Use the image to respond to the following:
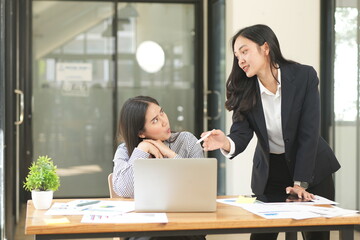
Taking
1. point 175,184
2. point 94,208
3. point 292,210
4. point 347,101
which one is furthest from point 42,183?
point 347,101

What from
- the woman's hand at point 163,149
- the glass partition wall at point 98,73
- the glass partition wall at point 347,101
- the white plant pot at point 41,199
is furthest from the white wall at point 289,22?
the white plant pot at point 41,199

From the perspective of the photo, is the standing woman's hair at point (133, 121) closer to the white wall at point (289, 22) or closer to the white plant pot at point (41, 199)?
the white plant pot at point (41, 199)

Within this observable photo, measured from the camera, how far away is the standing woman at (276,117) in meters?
2.78

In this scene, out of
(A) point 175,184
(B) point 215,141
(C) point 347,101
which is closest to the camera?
(A) point 175,184

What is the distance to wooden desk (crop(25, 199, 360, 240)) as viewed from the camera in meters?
2.01

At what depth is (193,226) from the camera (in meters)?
2.07

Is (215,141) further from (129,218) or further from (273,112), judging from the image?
(129,218)

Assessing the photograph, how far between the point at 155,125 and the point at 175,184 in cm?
75

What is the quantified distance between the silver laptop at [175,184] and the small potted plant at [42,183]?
0.43 meters

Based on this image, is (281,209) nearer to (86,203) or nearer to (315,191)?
(315,191)

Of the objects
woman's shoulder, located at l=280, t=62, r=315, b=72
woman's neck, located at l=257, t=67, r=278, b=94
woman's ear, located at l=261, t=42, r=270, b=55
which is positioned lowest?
woman's neck, located at l=257, t=67, r=278, b=94

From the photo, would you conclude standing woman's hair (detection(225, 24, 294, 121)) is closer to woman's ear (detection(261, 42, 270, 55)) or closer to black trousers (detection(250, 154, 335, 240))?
woman's ear (detection(261, 42, 270, 55))

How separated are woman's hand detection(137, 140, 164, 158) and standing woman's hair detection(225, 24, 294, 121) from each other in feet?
1.45

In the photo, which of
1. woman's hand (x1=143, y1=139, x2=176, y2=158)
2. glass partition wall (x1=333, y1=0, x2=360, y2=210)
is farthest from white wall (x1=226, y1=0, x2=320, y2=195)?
woman's hand (x1=143, y1=139, x2=176, y2=158)
